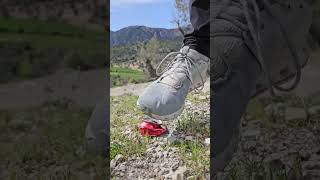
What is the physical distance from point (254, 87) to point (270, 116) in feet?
0.45

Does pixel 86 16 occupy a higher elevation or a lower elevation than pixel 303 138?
higher

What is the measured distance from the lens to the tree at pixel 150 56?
4.56ft

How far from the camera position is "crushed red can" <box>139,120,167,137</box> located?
1.41m

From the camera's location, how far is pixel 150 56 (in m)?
1.42

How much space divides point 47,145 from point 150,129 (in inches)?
12.6

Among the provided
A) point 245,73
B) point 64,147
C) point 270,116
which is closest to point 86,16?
point 64,147

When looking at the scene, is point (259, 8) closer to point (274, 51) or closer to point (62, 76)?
point (274, 51)

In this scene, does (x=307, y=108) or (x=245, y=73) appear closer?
(x=245, y=73)

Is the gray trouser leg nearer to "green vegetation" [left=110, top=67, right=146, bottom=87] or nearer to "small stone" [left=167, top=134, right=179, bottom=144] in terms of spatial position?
"small stone" [left=167, top=134, right=179, bottom=144]

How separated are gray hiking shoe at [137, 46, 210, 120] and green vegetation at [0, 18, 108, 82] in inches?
7.1

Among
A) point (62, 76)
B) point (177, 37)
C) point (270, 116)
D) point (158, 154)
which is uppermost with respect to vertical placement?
point (177, 37)

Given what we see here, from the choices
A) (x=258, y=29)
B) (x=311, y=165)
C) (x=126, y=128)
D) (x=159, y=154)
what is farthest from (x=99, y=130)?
(x=311, y=165)

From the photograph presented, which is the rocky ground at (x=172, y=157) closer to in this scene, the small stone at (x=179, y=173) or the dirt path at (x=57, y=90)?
the small stone at (x=179, y=173)

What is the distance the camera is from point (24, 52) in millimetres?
1398
